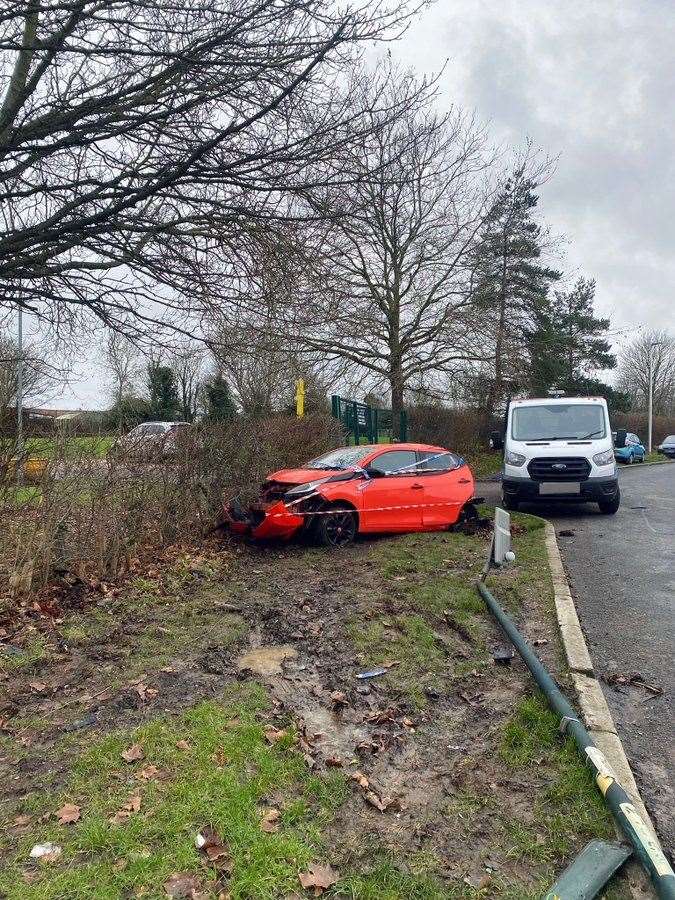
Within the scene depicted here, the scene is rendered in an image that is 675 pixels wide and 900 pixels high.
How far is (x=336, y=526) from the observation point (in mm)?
8188

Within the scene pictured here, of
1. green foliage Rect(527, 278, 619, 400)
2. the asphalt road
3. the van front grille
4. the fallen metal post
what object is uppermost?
green foliage Rect(527, 278, 619, 400)

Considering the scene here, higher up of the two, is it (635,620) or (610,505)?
(610,505)

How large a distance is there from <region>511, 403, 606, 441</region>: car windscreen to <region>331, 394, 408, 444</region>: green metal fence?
449cm

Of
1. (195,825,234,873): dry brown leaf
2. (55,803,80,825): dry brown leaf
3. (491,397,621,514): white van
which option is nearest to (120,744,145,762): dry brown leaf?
(55,803,80,825): dry brown leaf

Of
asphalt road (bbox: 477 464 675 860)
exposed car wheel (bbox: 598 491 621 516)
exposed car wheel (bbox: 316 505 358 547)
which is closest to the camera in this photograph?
asphalt road (bbox: 477 464 675 860)

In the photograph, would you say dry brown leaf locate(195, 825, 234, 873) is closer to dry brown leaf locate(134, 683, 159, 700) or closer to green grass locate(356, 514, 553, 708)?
dry brown leaf locate(134, 683, 159, 700)

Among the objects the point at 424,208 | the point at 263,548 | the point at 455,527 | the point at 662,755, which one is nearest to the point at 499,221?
the point at 424,208

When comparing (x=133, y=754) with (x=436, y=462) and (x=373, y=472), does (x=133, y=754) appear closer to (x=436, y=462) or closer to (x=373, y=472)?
(x=373, y=472)

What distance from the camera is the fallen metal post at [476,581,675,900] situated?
2.25 m

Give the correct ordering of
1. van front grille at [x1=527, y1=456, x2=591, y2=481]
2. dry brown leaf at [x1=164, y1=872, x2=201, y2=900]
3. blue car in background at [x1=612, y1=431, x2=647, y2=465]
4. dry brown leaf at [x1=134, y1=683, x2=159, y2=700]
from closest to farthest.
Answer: dry brown leaf at [x1=164, y1=872, x2=201, y2=900]
dry brown leaf at [x1=134, y1=683, x2=159, y2=700]
van front grille at [x1=527, y1=456, x2=591, y2=481]
blue car in background at [x1=612, y1=431, x2=647, y2=465]

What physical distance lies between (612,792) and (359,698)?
162 centimetres

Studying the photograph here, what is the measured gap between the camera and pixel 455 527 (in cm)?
954

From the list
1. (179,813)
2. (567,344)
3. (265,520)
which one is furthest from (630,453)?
(179,813)

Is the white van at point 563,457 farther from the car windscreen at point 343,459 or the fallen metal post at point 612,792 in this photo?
the fallen metal post at point 612,792
